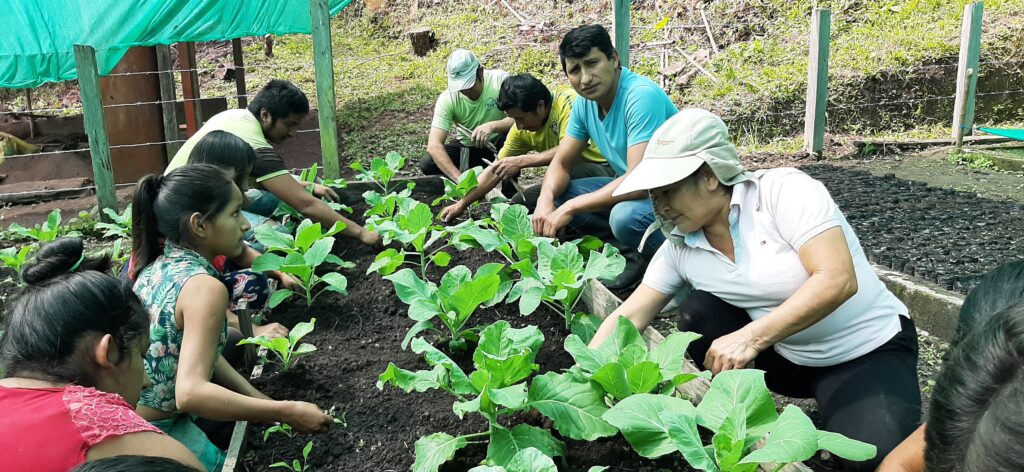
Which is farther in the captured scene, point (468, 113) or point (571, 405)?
point (468, 113)

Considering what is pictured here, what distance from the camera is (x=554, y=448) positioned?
2074 mm

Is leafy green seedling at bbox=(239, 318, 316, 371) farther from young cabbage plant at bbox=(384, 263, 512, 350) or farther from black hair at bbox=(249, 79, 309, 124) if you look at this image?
black hair at bbox=(249, 79, 309, 124)

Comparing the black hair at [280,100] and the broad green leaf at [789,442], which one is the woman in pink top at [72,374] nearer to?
the broad green leaf at [789,442]

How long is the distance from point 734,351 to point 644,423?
17.2 inches

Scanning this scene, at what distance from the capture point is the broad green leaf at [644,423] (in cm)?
175

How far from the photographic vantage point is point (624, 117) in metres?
3.75

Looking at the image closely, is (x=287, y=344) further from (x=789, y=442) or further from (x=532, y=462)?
(x=789, y=442)

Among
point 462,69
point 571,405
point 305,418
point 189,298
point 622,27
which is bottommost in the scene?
point 305,418


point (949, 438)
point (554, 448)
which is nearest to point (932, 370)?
point (554, 448)

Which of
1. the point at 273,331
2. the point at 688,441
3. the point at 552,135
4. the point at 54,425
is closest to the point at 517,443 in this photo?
the point at 688,441

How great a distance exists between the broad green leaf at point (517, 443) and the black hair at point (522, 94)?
8.71ft

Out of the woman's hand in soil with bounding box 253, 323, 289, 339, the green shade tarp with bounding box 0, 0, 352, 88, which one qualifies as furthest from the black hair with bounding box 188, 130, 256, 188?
the green shade tarp with bounding box 0, 0, 352, 88

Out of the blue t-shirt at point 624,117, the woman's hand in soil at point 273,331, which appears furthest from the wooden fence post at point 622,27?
the woman's hand in soil at point 273,331

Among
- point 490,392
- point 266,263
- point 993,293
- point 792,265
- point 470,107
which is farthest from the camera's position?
point 470,107
